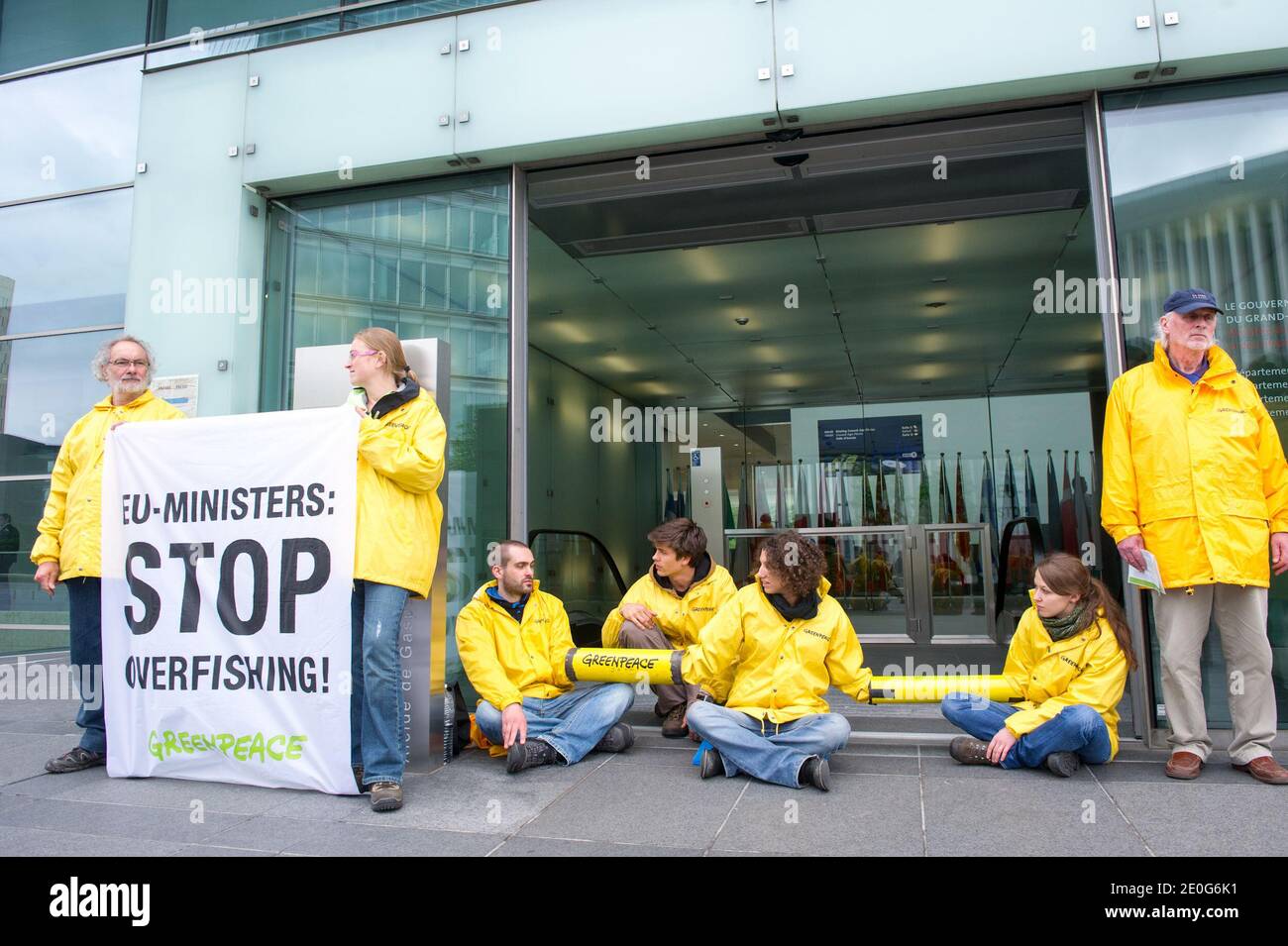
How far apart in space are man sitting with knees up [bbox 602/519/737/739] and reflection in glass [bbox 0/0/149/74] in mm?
5277

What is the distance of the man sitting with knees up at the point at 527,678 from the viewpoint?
414 centimetres

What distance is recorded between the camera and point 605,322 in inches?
446

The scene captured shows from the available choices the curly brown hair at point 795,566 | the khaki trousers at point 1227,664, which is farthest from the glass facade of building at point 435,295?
the khaki trousers at point 1227,664

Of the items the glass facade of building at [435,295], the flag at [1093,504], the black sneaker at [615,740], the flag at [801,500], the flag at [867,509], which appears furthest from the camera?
the flag at [801,500]

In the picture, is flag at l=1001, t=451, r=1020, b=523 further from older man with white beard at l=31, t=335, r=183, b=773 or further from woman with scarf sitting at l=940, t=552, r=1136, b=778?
older man with white beard at l=31, t=335, r=183, b=773

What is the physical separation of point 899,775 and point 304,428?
308 centimetres

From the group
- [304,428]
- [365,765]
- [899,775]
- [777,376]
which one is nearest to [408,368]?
[304,428]

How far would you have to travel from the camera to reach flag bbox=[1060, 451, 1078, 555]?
1270 centimetres

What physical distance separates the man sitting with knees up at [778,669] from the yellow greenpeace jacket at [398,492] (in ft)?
4.38

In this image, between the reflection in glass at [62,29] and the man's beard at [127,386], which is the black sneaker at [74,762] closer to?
the man's beard at [127,386]

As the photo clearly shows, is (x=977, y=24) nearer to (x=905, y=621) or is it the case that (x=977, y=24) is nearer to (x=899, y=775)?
(x=899, y=775)

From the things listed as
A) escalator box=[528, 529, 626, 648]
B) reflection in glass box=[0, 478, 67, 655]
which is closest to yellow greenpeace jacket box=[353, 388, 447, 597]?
reflection in glass box=[0, 478, 67, 655]

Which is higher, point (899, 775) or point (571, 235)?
point (571, 235)
